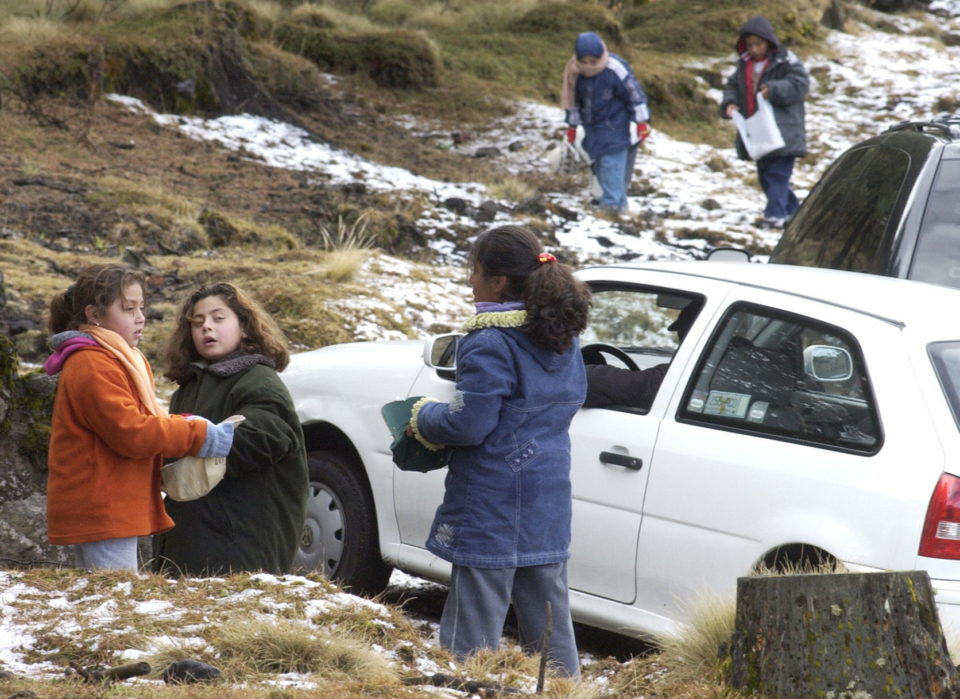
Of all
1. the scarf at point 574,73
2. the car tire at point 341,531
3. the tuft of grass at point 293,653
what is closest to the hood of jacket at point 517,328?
the tuft of grass at point 293,653

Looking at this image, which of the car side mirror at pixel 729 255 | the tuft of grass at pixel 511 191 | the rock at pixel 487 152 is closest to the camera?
the car side mirror at pixel 729 255

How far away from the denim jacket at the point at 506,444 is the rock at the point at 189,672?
1.05 metres

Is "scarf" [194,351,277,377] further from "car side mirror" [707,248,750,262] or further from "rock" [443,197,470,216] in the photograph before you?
"rock" [443,197,470,216]

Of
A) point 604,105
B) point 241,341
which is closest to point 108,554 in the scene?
point 241,341

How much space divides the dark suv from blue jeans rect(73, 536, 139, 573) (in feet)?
10.4

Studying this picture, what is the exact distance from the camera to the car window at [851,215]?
5.50 m

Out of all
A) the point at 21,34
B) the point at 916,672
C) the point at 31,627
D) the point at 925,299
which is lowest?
the point at 31,627

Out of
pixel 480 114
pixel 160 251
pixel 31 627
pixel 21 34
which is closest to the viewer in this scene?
pixel 31 627

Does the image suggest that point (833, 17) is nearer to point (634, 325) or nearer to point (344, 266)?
point (344, 266)

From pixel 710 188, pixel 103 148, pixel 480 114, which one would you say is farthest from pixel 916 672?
pixel 480 114

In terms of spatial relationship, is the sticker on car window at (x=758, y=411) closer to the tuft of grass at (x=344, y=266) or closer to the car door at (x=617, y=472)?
the car door at (x=617, y=472)

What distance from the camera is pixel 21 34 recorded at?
15.3 meters

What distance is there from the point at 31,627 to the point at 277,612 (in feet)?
2.24

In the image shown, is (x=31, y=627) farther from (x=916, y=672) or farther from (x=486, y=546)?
(x=916, y=672)
